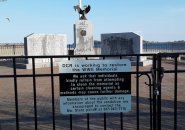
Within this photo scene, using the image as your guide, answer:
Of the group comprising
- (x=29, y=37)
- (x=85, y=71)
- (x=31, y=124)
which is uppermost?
(x=29, y=37)

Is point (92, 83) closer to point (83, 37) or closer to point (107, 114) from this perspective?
point (107, 114)

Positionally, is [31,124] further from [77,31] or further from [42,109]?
[77,31]

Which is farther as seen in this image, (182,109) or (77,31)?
(77,31)

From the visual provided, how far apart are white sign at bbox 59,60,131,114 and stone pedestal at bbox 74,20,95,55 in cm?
1585

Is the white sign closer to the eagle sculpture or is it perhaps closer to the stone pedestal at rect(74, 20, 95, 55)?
the stone pedestal at rect(74, 20, 95, 55)

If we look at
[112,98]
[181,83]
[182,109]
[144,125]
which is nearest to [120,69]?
Result: [112,98]

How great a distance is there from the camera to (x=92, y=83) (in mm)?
4293

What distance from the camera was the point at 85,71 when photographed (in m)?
4.28

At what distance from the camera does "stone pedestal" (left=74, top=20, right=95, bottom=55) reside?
20142mm

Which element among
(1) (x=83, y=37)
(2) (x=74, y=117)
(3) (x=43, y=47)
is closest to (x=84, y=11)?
(1) (x=83, y=37)

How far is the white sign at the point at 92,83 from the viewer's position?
4.27 meters

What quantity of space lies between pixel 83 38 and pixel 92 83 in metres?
16.2

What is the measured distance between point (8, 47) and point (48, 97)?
23.0 meters

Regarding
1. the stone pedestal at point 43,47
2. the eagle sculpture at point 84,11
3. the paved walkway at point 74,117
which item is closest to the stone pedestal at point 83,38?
the eagle sculpture at point 84,11
